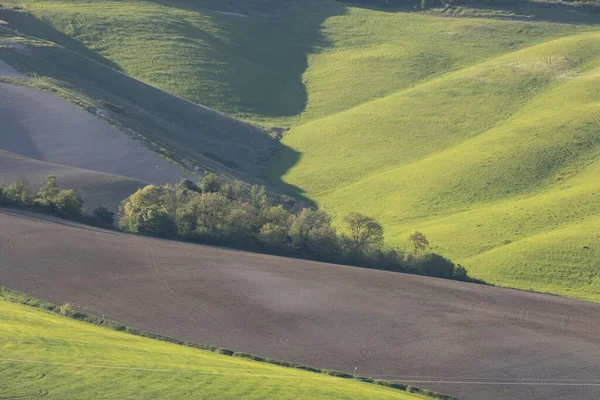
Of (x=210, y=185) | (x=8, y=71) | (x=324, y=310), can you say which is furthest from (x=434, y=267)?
(x=8, y=71)

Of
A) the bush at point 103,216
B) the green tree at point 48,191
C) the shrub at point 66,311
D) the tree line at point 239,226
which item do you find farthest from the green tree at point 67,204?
the shrub at point 66,311

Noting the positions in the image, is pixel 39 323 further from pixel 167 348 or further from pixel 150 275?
pixel 150 275

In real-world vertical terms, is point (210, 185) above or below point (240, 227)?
above

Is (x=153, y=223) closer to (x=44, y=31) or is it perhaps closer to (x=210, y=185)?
(x=210, y=185)

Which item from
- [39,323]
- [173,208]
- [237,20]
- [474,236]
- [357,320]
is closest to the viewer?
[39,323]

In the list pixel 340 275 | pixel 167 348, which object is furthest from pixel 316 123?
→ pixel 167 348

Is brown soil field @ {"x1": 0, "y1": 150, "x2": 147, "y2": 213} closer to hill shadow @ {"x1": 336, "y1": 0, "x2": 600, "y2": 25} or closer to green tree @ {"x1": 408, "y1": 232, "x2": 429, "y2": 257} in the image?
green tree @ {"x1": 408, "y1": 232, "x2": 429, "y2": 257}
